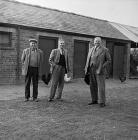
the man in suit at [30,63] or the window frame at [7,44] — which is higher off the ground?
the window frame at [7,44]

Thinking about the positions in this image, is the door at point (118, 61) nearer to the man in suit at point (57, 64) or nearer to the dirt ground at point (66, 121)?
the man in suit at point (57, 64)

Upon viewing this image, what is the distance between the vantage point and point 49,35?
17.2 meters

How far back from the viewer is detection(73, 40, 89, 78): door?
19.7m

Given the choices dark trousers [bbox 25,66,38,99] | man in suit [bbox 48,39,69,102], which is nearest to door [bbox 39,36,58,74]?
man in suit [bbox 48,39,69,102]

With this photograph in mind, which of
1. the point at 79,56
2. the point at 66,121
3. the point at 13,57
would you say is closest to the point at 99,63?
the point at 66,121

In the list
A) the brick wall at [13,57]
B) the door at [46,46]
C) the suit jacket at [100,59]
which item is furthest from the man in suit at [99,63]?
the door at [46,46]

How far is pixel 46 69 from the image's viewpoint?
17703 millimetres

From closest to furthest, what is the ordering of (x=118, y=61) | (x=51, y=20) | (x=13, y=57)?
1. (x=13, y=57)
2. (x=51, y=20)
3. (x=118, y=61)

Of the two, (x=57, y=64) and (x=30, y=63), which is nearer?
(x=30, y=63)

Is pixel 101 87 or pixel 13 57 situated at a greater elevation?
pixel 13 57

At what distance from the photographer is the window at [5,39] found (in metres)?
15.2

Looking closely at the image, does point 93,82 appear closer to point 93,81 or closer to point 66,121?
point 93,81

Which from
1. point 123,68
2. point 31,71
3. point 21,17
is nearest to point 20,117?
point 31,71

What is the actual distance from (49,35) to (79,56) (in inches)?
140
